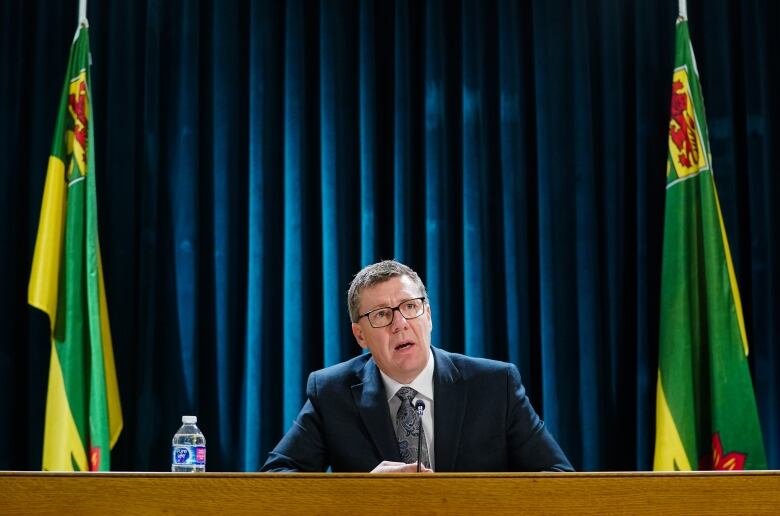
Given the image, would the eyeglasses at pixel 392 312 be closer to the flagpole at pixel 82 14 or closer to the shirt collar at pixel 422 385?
the shirt collar at pixel 422 385

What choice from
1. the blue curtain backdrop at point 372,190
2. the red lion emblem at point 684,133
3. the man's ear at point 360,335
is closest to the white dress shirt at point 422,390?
the man's ear at point 360,335

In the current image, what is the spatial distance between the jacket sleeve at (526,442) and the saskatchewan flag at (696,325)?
0.97 meters

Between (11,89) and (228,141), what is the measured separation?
Answer: 951 mm

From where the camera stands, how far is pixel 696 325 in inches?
143

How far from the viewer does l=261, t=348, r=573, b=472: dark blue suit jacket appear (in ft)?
8.97

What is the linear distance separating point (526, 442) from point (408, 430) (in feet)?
1.11

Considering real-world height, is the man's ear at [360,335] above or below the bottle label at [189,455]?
above

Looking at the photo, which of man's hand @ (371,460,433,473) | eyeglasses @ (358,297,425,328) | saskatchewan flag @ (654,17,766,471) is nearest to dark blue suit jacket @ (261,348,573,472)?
eyeglasses @ (358,297,425,328)

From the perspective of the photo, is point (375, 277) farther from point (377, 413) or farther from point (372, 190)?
point (372, 190)

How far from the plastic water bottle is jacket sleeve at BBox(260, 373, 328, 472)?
0.45 metres

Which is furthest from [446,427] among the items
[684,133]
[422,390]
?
[684,133]

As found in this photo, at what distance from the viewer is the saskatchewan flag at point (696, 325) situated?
351 centimetres

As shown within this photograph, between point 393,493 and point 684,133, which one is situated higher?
point 684,133

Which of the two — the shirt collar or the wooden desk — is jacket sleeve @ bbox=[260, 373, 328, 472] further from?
the wooden desk
